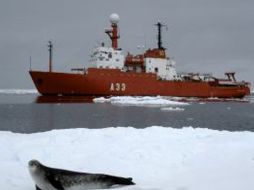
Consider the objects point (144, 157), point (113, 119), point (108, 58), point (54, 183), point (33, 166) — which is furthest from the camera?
point (108, 58)

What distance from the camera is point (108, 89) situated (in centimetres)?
4100

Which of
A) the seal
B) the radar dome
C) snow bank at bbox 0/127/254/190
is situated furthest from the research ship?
the seal

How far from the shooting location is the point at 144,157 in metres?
6.45

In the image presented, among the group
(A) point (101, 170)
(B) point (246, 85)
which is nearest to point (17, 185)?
(A) point (101, 170)

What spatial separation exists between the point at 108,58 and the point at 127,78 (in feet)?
10.2

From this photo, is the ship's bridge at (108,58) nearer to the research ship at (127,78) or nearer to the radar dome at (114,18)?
the research ship at (127,78)

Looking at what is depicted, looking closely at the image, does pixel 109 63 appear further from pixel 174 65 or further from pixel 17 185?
pixel 17 185

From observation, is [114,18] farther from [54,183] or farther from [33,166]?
[33,166]

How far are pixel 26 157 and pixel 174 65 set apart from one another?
42996mm

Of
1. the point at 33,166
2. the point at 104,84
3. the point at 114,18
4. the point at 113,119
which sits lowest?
the point at 113,119

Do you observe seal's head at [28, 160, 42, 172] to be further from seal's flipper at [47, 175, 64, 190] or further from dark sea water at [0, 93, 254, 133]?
dark sea water at [0, 93, 254, 133]

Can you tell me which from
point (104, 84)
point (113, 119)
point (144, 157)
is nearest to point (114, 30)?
point (104, 84)

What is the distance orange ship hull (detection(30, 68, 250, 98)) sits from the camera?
3953 centimetres

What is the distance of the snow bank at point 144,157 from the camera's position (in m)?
5.10
